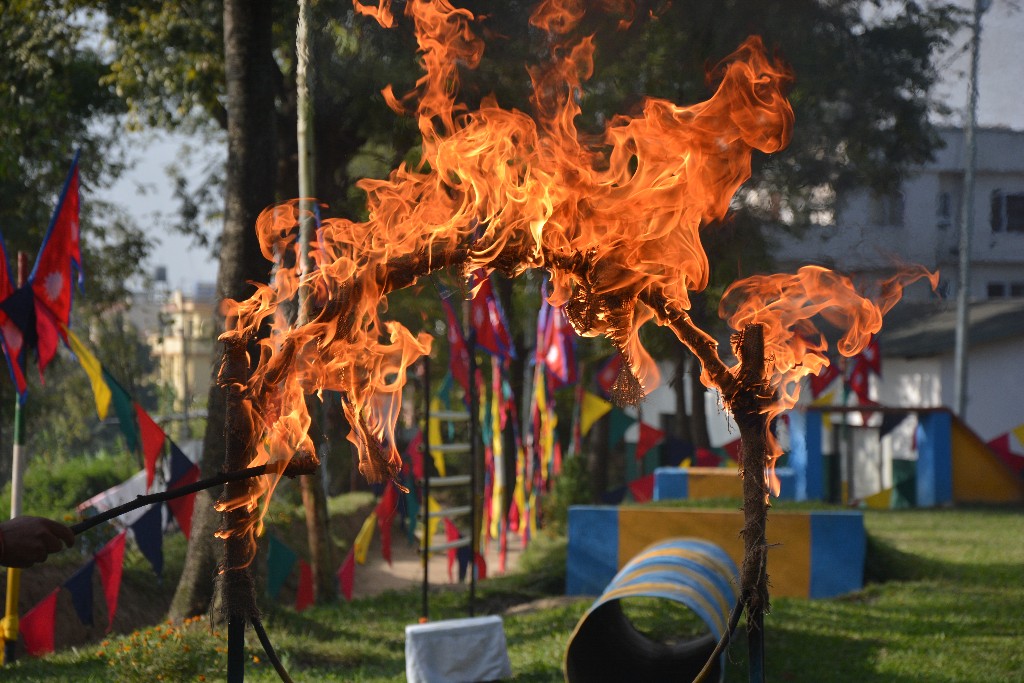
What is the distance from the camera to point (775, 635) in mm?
9148

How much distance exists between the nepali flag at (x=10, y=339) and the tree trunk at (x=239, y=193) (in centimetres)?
154

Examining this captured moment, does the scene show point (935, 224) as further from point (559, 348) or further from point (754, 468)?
point (559, 348)

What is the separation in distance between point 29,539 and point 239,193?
5726 mm

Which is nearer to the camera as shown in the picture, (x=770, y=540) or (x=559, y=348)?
(x=770, y=540)

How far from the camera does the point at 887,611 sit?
1027 cm

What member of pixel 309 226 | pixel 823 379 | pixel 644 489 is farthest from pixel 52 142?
pixel 823 379

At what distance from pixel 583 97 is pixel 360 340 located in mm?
5403

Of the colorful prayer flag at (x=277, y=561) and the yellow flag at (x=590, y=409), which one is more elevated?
the yellow flag at (x=590, y=409)

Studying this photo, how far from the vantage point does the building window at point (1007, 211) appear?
30.5ft

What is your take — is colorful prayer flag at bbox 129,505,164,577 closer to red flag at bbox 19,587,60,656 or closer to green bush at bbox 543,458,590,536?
red flag at bbox 19,587,60,656

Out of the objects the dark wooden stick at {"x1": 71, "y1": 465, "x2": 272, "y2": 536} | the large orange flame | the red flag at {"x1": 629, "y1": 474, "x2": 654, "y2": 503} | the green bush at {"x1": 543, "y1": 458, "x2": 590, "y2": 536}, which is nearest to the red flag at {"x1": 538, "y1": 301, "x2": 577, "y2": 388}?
the red flag at {"x1": 629, "y1": 474, "x2": 654, "y2": 503}

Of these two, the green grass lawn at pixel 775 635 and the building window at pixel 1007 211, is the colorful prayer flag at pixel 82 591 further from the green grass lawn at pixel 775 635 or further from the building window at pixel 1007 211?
the building window at pixel 1007 211

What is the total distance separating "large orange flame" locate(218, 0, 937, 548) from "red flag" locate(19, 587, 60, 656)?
457 centimetres

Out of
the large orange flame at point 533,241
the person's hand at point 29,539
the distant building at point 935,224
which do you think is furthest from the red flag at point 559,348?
the person's hand at point 29,539
